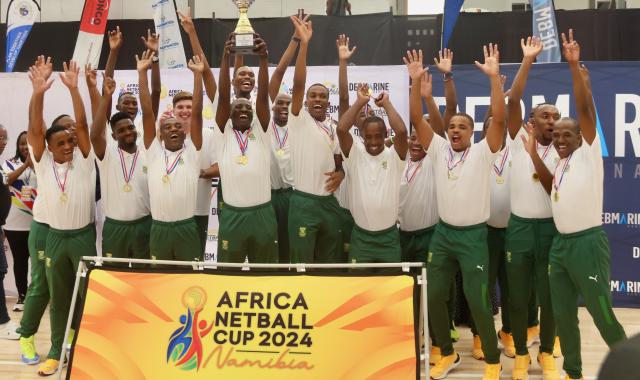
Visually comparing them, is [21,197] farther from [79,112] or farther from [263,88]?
[263,88]

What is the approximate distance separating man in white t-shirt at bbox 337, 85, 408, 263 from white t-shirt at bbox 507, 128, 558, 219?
858 mm

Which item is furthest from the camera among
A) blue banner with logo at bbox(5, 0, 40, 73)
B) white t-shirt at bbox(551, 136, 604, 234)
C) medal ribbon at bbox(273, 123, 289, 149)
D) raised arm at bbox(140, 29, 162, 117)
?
blue banner with logo at bbox(5, 0, 40, 73)

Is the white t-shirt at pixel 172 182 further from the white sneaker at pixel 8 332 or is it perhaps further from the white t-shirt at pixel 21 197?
the white t-shirt at pixel 21 197

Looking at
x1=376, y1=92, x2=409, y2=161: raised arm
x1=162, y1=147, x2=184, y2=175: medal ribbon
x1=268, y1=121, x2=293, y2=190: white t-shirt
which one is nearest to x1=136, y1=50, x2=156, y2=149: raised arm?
x1=162, y1=147, x2=184, y2=175: medal ribbon

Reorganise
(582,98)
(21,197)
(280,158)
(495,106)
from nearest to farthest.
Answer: (582,98) → (495,106) → (280,158) → (21,197)

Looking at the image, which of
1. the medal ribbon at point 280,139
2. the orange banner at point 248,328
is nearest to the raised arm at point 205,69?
the medal ribbon at point 280,139

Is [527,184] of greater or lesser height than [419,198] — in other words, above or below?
above

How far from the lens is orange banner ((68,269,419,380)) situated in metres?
3.83

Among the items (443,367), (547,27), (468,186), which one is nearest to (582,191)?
(468,186)

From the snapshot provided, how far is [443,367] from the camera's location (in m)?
5.48

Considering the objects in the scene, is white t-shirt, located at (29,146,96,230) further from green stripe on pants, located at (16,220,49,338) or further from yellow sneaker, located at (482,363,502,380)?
yellow sneaker, located at (482,363,502,380)

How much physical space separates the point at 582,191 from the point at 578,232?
27 cm

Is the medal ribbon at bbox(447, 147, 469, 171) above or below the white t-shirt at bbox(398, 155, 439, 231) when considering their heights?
above

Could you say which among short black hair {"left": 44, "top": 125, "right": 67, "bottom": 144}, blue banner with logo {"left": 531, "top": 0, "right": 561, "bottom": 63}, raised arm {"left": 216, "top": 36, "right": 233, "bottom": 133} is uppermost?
blue banner with logo {"left": 531, "top": 0, "right": 561, "bottom": 63}
